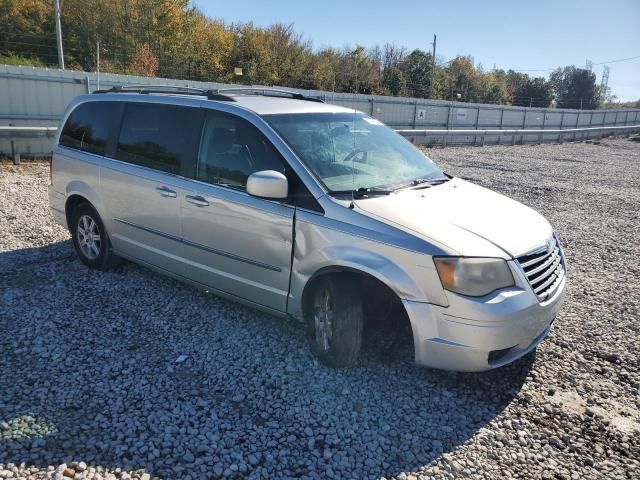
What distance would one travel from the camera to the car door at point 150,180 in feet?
14.7

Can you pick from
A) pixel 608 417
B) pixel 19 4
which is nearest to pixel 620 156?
pixel 608 417

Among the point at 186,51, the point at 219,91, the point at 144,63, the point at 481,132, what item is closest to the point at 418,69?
the point at 186,51

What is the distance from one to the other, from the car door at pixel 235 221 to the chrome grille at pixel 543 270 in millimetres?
1665

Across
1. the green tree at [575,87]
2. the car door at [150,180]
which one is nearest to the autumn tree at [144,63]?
the car door at [150,180]

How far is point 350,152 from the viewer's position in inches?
167

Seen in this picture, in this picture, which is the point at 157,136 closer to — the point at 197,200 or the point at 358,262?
the point at 197,200

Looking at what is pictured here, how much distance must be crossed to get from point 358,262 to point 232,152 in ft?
5.02

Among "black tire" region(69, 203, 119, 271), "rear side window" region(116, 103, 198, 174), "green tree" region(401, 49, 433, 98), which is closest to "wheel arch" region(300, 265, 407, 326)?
"rear side window" region(116, 103, 198, 174)

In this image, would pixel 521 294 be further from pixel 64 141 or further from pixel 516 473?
pixel 64 141

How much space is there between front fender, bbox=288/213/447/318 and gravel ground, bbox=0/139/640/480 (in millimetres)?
715

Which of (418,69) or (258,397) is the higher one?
(418,69)

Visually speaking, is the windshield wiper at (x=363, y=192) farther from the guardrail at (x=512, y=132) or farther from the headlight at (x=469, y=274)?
the guardrail at (x=512, y=132)

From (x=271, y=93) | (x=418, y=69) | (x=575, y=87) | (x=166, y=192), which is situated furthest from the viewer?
(x=575, y=87)

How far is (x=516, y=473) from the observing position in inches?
111
